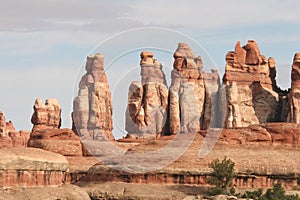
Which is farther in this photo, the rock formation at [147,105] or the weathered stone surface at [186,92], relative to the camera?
the weathered stone surface at [186,92]

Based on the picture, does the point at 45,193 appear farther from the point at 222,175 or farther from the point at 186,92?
the point at 186,92

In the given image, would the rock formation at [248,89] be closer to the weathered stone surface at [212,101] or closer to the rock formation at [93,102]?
the weathered stone surface at [212,101]

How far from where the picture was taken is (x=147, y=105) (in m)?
160

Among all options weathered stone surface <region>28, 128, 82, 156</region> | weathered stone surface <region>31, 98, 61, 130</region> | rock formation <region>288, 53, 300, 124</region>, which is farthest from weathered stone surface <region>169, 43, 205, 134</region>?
weathered stone surface <region>28, 128, 82, 156</region>

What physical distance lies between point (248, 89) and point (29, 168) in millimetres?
68601

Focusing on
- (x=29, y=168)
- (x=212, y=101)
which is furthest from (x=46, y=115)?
(x=29, y=168)

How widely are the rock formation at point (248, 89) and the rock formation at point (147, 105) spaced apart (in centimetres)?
1001

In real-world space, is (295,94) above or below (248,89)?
below

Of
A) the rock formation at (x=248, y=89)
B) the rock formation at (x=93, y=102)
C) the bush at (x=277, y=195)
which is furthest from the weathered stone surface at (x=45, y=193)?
the rock formation at (x=93, y=102)

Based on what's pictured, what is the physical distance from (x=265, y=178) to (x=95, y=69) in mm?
78621

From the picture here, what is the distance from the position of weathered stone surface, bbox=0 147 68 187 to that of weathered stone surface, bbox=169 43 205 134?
162ft

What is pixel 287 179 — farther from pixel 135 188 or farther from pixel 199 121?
pixel 199 121

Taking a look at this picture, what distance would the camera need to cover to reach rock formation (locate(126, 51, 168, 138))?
158m

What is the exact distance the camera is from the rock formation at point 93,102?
7062 inches
